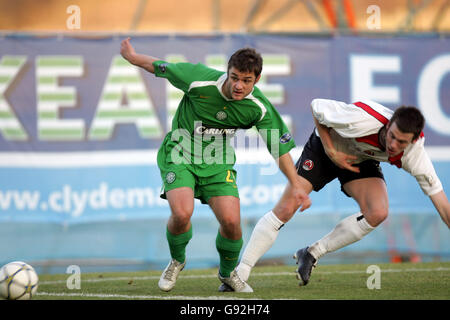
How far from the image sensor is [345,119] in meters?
5.95

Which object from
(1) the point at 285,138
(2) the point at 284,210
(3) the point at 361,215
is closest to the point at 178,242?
(2) the point at 284,210

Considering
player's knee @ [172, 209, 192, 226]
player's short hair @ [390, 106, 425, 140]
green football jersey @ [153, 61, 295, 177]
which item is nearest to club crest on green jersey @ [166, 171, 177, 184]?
green football jersey @ [153, 61, 295, 177]

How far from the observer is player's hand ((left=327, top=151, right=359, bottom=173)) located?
6.06m

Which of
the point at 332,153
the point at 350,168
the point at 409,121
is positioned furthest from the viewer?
the point at 332,153

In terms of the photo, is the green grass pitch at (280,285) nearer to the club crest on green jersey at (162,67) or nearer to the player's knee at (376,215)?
the player's knee at (376,215)

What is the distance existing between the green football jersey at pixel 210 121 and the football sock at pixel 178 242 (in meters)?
0.50

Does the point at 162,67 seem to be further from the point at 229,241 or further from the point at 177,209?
the point at 229,241

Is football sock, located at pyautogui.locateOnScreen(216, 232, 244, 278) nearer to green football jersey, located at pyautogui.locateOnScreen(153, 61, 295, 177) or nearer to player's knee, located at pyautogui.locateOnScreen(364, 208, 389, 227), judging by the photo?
green football jersey, located at pyautogui.locateOnScreen(153, 61, 295, 177)

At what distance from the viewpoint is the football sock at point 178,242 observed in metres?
6.07

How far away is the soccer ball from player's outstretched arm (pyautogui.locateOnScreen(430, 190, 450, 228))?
116 inches

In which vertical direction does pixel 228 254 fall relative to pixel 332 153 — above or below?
below

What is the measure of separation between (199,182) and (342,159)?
114 cm

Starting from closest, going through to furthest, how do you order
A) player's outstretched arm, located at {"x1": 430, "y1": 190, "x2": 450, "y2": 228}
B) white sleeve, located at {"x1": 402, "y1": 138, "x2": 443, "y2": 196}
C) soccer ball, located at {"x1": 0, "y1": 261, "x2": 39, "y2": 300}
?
soccer ball, located at {"x1": 0, "y1": 261, "x2": 39, "y2": 300} → player's outstretched arm, located at {"x1": 430, "y1": 190, "x2": 450, "y2": 228} → white sleeve, located at {"x1": 402, "y1": 138, "x2": 443, "y2": 196}

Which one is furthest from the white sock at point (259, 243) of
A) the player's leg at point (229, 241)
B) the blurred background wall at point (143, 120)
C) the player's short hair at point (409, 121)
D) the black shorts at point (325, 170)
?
the blurred background wall at point (143, 120)
